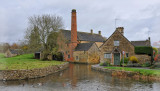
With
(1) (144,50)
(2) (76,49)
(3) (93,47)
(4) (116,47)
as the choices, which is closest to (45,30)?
(2) (76,49)

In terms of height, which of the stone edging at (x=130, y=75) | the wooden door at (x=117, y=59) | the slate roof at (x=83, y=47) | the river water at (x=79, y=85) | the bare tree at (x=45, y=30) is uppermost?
the bare tree at (x=45, y=30)

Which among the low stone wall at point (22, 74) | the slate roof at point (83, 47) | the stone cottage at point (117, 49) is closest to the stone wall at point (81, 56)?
the slate roof at point (83, 47)

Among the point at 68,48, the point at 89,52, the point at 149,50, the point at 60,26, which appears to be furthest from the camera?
the point at 68,48

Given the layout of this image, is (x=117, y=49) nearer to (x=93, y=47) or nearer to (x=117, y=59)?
(x=117, y=59)

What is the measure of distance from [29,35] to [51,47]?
247 inches

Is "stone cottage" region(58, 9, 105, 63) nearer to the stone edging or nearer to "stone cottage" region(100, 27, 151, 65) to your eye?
"stone cottage" region(100, 27, 151, 65)

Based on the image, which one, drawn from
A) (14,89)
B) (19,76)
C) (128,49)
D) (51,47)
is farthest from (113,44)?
(14,89)

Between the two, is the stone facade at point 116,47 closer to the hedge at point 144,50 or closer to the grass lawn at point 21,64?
the hedge at point 144,50

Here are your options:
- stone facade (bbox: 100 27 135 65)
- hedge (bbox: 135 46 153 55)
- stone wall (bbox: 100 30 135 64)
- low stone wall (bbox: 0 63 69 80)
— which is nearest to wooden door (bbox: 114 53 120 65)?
stone facade (bbox: 100 27 135 65)

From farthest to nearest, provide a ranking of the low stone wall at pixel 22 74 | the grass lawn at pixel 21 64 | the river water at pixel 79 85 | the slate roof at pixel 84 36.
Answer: the slate roof at pixel 84 36, the grass lawn at pixel 21 64, the low stone wall at pixel 22 74, the river water at pixel 79 85

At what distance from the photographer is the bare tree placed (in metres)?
34.8

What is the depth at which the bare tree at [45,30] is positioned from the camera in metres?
34.8

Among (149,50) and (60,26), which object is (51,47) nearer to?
(60,26)

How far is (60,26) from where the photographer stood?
123ft
